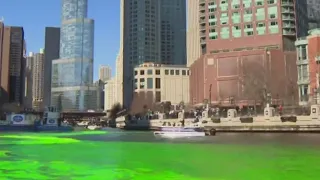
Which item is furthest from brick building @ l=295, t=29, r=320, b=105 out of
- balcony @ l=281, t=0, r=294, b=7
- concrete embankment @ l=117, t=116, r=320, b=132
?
balcony @ l=281, t=0, r=294, b=7

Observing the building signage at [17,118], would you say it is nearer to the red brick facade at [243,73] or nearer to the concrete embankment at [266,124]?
the concrete embankment at [266,124]

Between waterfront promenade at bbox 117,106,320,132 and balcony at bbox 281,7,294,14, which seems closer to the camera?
waterfront promenade at bbox 117,106,320,132

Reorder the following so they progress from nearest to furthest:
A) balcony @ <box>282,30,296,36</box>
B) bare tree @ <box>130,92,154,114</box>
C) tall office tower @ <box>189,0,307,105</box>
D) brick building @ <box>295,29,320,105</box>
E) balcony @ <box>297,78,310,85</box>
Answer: brick building @ <box>295,29,320,105</box> < balcony @ <box>297,78,310,85</box> < tall office tower @ <box>189,0,307,105</box> < balcony @ <box>282,30,296,36</box> < bare tree @ <box>130,92,154,114</box>

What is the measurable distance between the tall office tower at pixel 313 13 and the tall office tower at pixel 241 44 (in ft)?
102

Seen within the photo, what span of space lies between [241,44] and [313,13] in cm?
5829

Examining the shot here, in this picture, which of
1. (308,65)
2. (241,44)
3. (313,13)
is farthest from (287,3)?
(313,13)

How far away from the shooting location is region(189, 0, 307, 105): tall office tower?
133500mm

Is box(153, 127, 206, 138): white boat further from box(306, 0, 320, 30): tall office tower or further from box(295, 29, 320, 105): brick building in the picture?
box(306, 0, 320, 30): tall office tower

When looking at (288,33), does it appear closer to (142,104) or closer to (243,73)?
(243,73)

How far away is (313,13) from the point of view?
183500 mm

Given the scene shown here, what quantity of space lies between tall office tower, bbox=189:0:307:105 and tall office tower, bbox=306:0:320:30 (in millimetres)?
31126

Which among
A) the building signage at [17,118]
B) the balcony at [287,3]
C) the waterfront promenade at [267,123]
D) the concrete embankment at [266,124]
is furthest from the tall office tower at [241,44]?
the building signage at [17,118]

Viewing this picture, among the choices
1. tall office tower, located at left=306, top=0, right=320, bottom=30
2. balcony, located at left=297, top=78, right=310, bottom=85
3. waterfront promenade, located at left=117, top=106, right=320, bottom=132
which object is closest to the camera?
waterfront promenade, located at left=117, top=106, right=320, bottom=132

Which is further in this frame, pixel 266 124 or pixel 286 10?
pixel 286 10
